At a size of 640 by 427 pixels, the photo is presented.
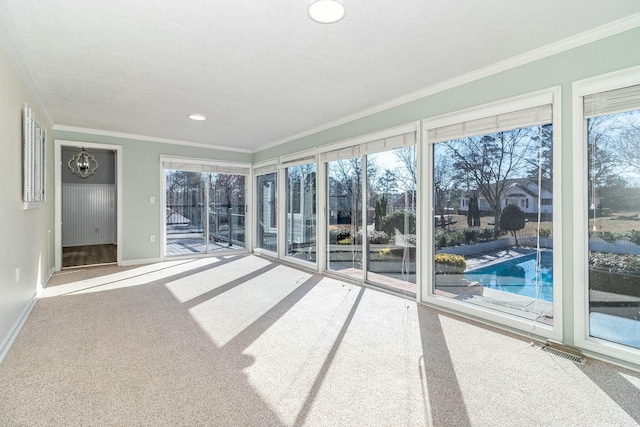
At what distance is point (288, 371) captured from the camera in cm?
210

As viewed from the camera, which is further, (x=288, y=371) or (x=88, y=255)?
(x=88, y=255)

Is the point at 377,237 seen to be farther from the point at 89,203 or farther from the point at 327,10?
the point at 89,203

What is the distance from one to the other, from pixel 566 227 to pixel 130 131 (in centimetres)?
605

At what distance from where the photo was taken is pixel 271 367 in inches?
84.5

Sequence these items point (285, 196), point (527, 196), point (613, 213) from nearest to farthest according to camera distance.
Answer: point (613, 213), point (527, 196), point (285, 196)

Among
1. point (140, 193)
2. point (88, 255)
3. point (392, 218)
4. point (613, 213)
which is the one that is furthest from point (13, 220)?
point (613, 213)

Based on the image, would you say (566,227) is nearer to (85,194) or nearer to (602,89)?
(602,89)

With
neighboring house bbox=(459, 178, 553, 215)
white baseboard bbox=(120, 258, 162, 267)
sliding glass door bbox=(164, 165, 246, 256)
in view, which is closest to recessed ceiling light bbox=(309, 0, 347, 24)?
neighboring house bbox=(459, 178, 553, 215)

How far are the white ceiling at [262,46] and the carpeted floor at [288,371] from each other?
2330 mm

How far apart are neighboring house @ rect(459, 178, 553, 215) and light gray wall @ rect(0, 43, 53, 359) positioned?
13.3 ft

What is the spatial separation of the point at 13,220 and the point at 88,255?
15.1 ft

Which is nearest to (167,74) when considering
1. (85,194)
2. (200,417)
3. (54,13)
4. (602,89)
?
(54,13)

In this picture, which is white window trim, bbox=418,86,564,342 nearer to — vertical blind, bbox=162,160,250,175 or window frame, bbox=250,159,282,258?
window frame, bbox=250,159,282,258

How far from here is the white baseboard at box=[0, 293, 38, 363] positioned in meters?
2.33
